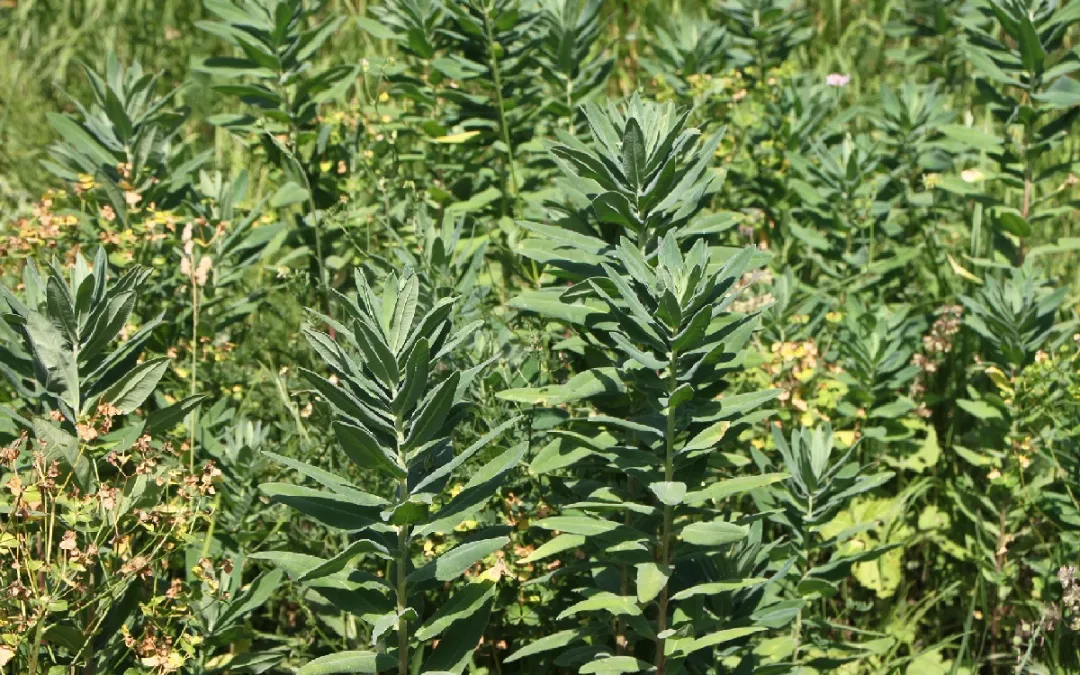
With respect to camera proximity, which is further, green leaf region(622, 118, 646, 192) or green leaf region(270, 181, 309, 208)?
green leaf region(270, 181, 309, 208)

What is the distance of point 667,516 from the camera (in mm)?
2561

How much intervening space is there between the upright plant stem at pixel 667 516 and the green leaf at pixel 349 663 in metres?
0.57

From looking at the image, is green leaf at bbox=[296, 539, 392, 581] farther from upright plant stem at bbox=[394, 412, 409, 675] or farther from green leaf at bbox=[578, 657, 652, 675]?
green leaf at bbox=[578, 657, 652, 675]

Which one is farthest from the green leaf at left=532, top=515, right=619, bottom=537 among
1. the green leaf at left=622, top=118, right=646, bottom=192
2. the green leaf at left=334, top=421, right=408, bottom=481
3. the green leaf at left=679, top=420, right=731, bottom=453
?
the green leaf at left=622, top=118, right=646, bottom=192

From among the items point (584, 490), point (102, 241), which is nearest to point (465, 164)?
point (102, 241)

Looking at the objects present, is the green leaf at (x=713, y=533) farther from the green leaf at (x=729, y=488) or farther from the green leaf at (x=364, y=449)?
the green leaf at (x=364, y=449)

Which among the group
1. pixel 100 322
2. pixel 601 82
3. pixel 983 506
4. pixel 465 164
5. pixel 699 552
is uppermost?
pixel 601 82

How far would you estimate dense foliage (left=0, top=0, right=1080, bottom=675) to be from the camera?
2488mm

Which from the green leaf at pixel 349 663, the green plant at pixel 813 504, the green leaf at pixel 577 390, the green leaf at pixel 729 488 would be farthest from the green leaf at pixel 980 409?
the green leaf at pixel 349 663

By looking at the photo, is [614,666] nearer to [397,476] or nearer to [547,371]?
[397,476]

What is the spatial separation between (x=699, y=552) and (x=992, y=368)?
1353 mm

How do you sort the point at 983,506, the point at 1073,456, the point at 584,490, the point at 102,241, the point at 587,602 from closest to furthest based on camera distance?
the point at 587,602 < the point at 584,490 < the point at 1073,456 < the point at 102,241 < the point at 983,506

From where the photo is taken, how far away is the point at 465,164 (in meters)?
3.96

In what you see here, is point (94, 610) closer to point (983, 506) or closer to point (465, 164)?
point (465, 164)
